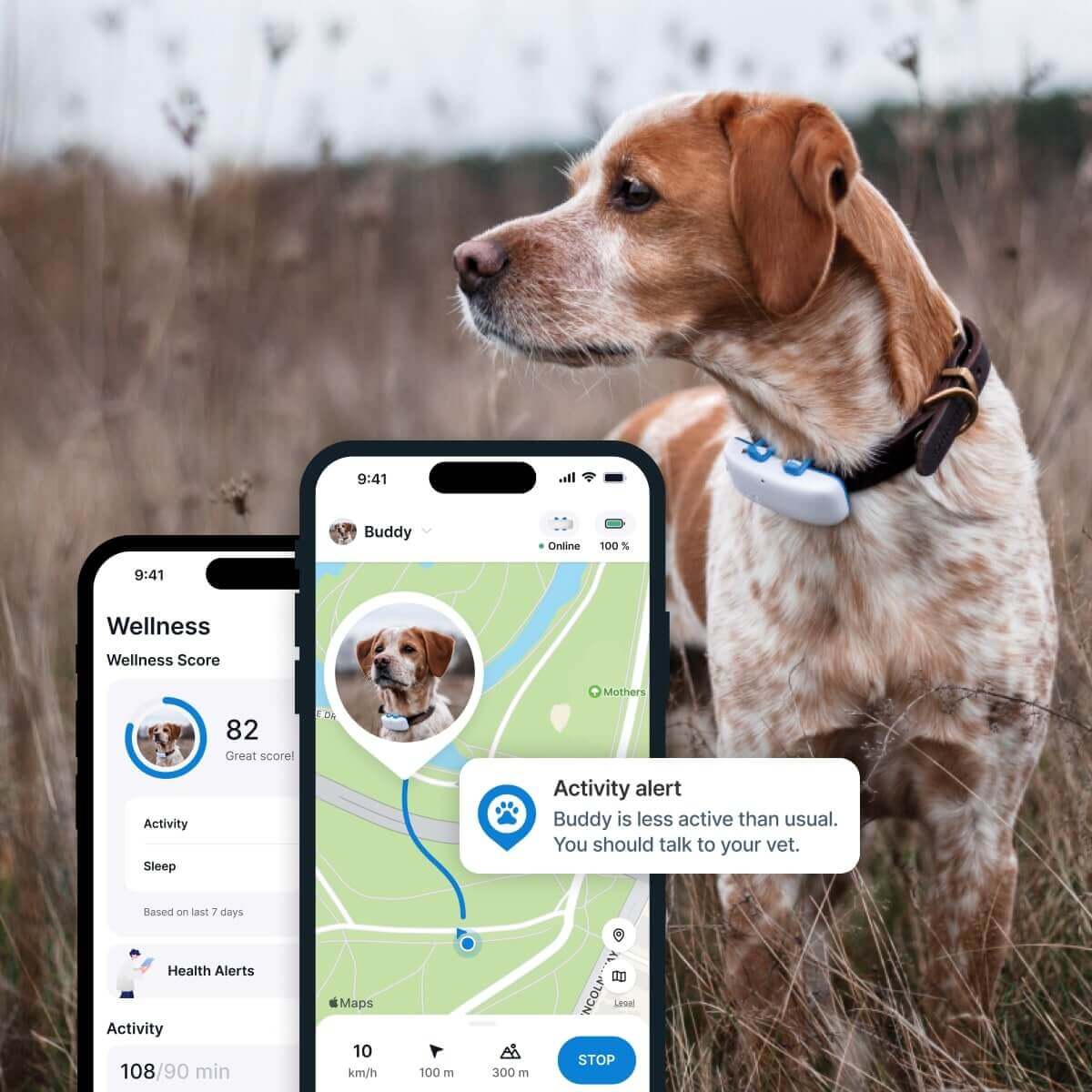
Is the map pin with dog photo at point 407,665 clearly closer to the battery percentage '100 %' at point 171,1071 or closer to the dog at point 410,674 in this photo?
the dog at point 410,674

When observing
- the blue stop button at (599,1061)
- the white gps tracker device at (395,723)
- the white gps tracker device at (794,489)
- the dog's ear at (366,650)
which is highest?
the white gps tracker device at (794,489)

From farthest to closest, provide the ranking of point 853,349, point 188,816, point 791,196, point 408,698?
1. point 853,349
2. point 791,196
3. point 188,816
4. point 408,698

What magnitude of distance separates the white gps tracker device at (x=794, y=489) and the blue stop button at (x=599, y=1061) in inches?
34.7

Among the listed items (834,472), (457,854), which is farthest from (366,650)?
(834,472)

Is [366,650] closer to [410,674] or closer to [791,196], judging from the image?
[410,674]

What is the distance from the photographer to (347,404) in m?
6.14

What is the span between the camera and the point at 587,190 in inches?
95.8

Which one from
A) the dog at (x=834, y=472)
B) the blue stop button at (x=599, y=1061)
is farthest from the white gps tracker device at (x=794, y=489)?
the blue stop button at (x=599, y=1061)

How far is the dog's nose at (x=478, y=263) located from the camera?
2.37 m

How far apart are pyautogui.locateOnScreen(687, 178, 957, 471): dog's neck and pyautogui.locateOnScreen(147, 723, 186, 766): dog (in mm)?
1050

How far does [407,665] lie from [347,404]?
4421 mm

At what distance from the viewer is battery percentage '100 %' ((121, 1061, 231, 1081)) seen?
1979mm

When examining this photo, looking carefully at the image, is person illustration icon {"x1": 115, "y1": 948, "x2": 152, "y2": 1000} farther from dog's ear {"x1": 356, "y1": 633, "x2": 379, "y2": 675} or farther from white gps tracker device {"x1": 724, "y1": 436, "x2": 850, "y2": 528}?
white gps tracker device {"x1": 724, "y1": 436, "x2": 850, "y2": 528}

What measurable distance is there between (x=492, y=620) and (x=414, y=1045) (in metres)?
0.59
